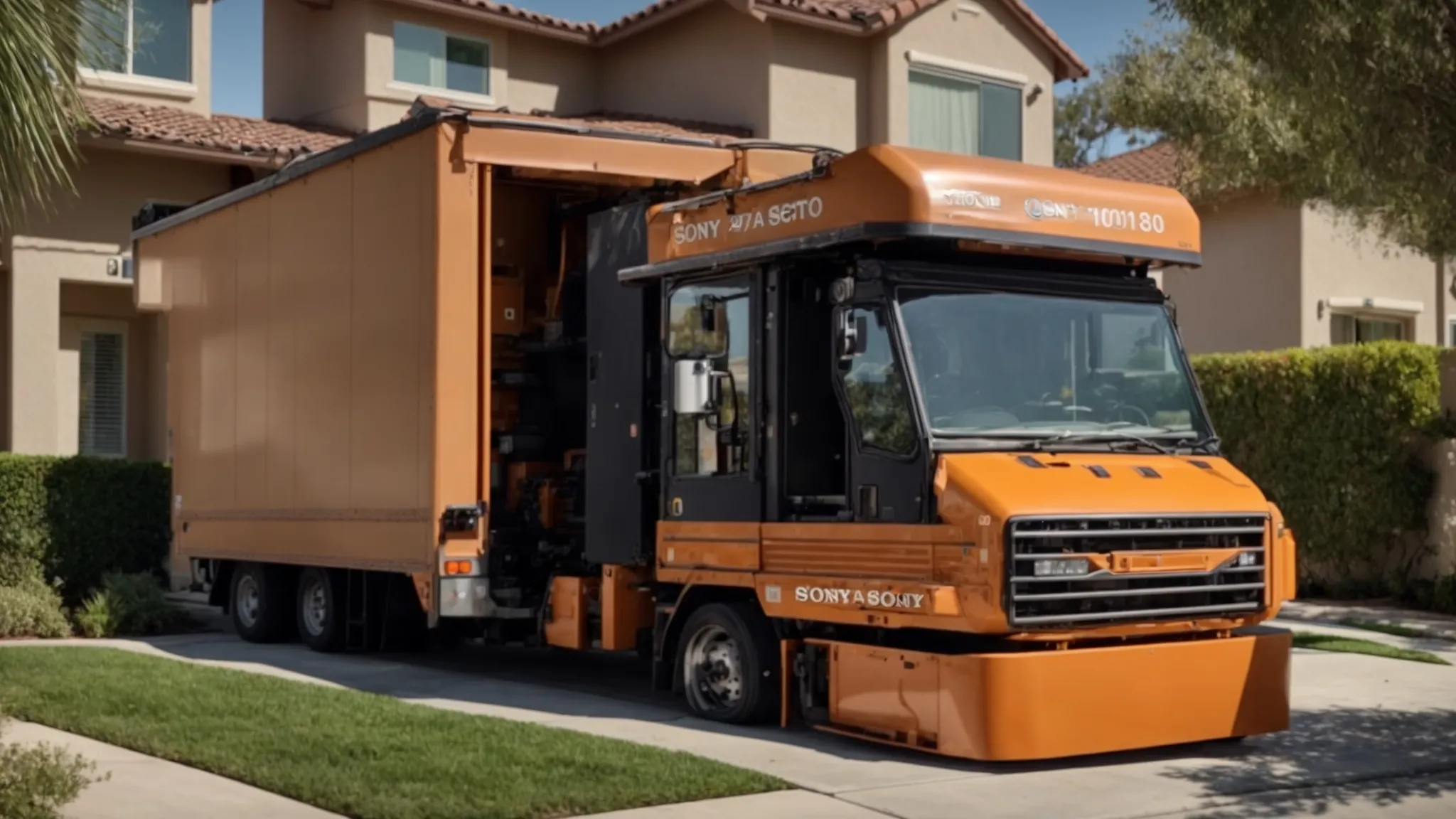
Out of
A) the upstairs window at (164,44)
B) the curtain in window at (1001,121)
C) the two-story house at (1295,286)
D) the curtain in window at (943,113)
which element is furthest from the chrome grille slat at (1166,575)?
the two-story house at (1295,286)

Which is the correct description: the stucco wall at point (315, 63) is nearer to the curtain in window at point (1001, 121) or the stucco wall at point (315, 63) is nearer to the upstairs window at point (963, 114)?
the upstairs window at point (963, 114)

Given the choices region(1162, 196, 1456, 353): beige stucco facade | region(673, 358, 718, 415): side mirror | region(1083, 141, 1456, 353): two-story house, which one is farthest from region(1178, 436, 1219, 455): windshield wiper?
region(1162, 196, 1456, 353): beige stucco facade

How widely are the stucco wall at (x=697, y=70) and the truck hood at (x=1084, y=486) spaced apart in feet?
48.5

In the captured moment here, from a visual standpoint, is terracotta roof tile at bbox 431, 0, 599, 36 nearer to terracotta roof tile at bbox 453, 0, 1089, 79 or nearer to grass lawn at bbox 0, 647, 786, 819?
terracotta roof tile at bbox 453, 0, 1089, 79

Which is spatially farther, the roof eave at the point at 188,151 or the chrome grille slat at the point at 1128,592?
the roof eave at the point at 188,151

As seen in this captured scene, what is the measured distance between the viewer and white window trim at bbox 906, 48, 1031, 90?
26.0m

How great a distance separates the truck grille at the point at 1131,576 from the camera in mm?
9531

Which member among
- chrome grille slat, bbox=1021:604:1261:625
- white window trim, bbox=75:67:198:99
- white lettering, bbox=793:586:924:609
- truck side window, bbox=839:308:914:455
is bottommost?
chrome grille slat, bbox=1021:604:1261:625

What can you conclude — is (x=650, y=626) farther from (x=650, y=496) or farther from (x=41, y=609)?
(x=41, y=609)

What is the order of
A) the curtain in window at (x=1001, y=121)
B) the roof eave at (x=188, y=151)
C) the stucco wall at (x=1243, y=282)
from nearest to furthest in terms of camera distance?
the roof eave at (x=188, y=151)
the curtain in window at (x=1001, y=121)
the stucco wall at (x=1243, y=282)

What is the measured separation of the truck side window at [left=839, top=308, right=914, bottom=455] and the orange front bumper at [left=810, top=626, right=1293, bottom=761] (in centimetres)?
117

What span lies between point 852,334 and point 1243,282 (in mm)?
20104

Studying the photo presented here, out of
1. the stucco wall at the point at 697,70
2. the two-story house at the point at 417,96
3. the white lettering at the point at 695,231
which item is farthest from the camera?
the stucco wall at the point at 697,70

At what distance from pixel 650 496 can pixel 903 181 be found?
307 centimetres
